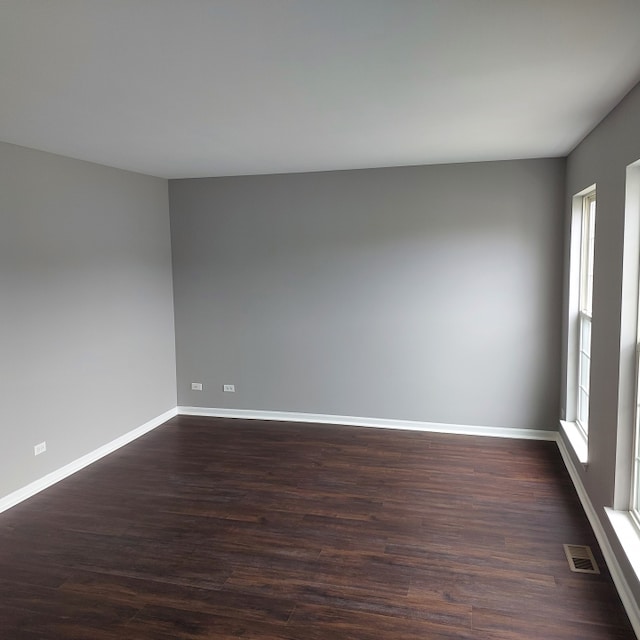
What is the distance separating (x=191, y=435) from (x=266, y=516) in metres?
1.91

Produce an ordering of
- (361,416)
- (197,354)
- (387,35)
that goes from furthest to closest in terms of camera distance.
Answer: (197,354) → (361,416) → (387,35)

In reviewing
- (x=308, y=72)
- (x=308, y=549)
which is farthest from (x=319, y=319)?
(x=308, y=72)

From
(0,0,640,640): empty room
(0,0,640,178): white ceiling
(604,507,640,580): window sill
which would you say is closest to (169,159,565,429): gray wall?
(0,0,640,640): empty room

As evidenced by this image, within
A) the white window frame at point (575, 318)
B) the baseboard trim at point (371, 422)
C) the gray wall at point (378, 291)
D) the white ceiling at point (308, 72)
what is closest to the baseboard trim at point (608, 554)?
the white window frame at point (575, 318)

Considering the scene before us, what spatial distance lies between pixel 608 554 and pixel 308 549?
1634 millimetres

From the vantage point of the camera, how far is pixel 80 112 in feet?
9.59

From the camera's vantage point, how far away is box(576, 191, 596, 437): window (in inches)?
165

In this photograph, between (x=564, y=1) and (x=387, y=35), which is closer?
(x=564, y=1)

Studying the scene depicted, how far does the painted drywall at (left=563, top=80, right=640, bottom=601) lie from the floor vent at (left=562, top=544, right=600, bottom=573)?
0.59 feet

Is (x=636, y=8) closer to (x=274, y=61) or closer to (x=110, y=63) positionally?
(x=274, y=61)

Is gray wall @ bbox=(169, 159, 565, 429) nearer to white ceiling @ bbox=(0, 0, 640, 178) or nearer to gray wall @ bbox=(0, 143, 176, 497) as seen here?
gray wall @ bbox=(0, 143, 176, 497)

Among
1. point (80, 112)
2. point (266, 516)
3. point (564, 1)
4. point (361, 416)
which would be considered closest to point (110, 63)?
point (80, 112)

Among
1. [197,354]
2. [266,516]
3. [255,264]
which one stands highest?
[255,264]

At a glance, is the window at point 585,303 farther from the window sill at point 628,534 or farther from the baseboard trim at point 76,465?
the baseboard trim at point 76,465
